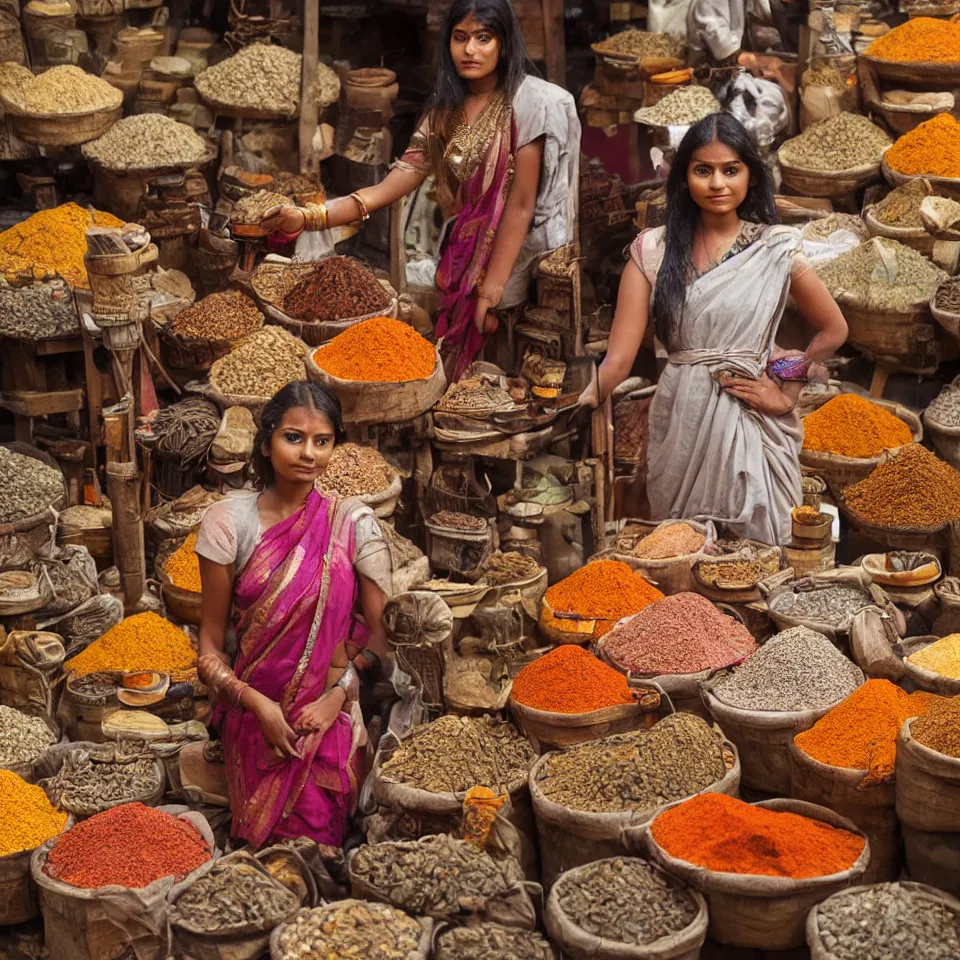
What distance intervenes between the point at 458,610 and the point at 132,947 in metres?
1.13

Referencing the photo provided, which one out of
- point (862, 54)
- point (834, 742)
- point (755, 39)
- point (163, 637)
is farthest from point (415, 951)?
point (755, 39)

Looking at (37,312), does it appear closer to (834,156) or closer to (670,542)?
(670,542)

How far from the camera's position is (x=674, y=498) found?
529 centimetres

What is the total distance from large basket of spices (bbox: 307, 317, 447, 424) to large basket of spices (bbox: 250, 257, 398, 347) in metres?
0.41

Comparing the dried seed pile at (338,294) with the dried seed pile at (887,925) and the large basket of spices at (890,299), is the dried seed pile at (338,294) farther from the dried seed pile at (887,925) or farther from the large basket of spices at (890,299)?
the dried seed pile at (887,925)

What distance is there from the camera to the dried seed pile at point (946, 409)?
19.9ft

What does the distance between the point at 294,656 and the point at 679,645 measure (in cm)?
91

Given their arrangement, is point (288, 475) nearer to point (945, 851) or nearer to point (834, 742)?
point (834, 742)

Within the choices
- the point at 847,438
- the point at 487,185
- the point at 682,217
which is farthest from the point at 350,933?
→ the point at 847,438

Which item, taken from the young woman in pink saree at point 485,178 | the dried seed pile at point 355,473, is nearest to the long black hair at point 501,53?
the young woman in pink saree at point 485,178

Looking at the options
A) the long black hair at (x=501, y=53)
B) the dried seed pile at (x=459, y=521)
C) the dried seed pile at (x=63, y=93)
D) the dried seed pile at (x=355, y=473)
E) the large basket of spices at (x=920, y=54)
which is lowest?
the dried seed pile at (x=459, y=521)

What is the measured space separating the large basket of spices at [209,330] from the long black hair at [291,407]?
6.81ft

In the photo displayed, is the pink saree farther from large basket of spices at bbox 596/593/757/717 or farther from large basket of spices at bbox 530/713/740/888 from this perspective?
large basket of spices at bbox 596/593/757/717

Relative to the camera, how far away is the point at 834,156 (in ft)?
23.7
